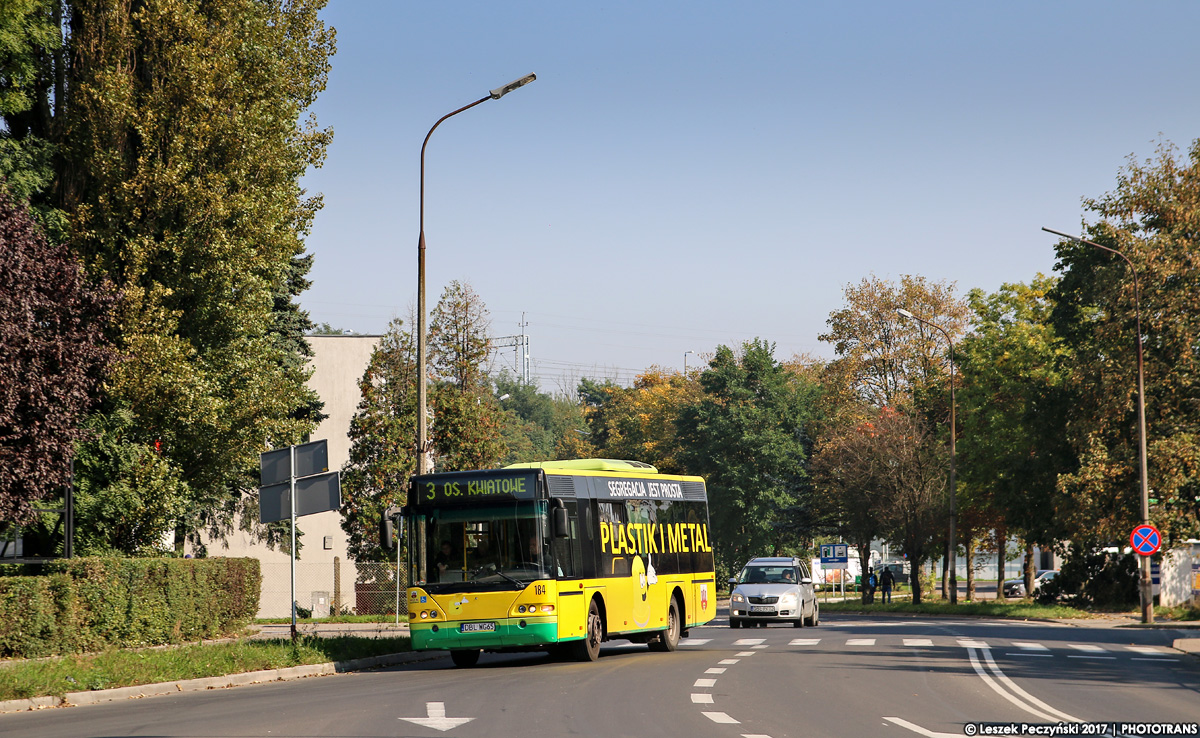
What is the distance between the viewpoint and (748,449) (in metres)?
72.8

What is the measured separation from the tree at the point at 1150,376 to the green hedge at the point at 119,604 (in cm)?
2796

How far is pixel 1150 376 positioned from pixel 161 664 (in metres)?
A: 35.7

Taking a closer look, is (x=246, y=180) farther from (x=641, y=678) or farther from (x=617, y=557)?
(x=641, y=678)

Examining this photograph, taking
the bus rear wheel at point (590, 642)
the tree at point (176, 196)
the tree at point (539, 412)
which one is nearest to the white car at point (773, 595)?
the tree at point (176, 196)

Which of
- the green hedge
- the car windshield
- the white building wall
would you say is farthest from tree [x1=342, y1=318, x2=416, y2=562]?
the green hedge

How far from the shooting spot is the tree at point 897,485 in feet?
182

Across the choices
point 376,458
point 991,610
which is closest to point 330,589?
point 376,458

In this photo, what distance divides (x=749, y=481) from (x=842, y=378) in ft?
26.3

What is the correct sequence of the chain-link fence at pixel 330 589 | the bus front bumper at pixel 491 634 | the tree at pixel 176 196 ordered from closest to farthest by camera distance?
the bus front bumper at pixel 491 634 → the tree at pixel 176 196 → the chain-link fence at pixel 330 589

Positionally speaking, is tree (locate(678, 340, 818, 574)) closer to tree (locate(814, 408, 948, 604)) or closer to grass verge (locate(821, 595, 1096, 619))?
tree (locate(814, 408, 948, 604))

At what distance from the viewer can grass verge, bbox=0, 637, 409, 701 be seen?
1537 centimetres

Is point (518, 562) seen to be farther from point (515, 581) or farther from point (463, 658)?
point (463, 658)

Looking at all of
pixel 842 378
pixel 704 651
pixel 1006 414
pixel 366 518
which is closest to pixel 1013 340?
pixel 1006 414

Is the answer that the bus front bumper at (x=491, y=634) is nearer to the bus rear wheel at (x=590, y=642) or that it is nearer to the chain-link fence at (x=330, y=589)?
the bus rear wheel at (x=590, y=642)
